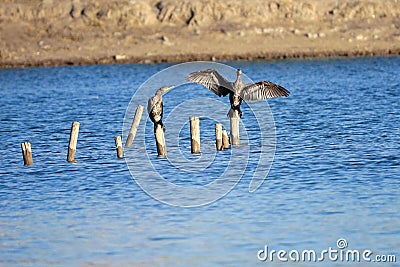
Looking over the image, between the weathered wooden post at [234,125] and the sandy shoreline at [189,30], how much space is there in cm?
4024

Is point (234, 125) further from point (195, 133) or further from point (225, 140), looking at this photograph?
point (195, 133)

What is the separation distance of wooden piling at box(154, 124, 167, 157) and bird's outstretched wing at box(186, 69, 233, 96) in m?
1.84

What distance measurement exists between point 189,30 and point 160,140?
4959 cm

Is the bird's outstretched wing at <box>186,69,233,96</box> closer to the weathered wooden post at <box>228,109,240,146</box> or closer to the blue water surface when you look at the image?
the weathered wooden post at <box>228,109,240,146</box>

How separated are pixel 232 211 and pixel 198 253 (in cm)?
338

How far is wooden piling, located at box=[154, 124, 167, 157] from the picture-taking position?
27366mm

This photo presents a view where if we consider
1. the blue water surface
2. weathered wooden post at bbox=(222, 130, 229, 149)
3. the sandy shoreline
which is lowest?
the blue water surface

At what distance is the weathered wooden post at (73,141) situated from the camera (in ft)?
88.2

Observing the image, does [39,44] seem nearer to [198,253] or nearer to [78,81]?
[78,81]

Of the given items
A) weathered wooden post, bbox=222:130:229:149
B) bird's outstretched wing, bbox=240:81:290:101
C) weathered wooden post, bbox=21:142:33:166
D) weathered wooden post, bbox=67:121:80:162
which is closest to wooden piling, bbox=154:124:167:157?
weathered wooden post, bbox=222:130:229:149

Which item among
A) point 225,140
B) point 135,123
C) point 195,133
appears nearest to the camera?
point 195,133

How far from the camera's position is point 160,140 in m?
28.1

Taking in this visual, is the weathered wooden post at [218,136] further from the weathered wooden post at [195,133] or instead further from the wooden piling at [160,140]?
the wooden piling at [160,140]

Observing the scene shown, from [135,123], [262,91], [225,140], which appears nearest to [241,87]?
[262,91]
